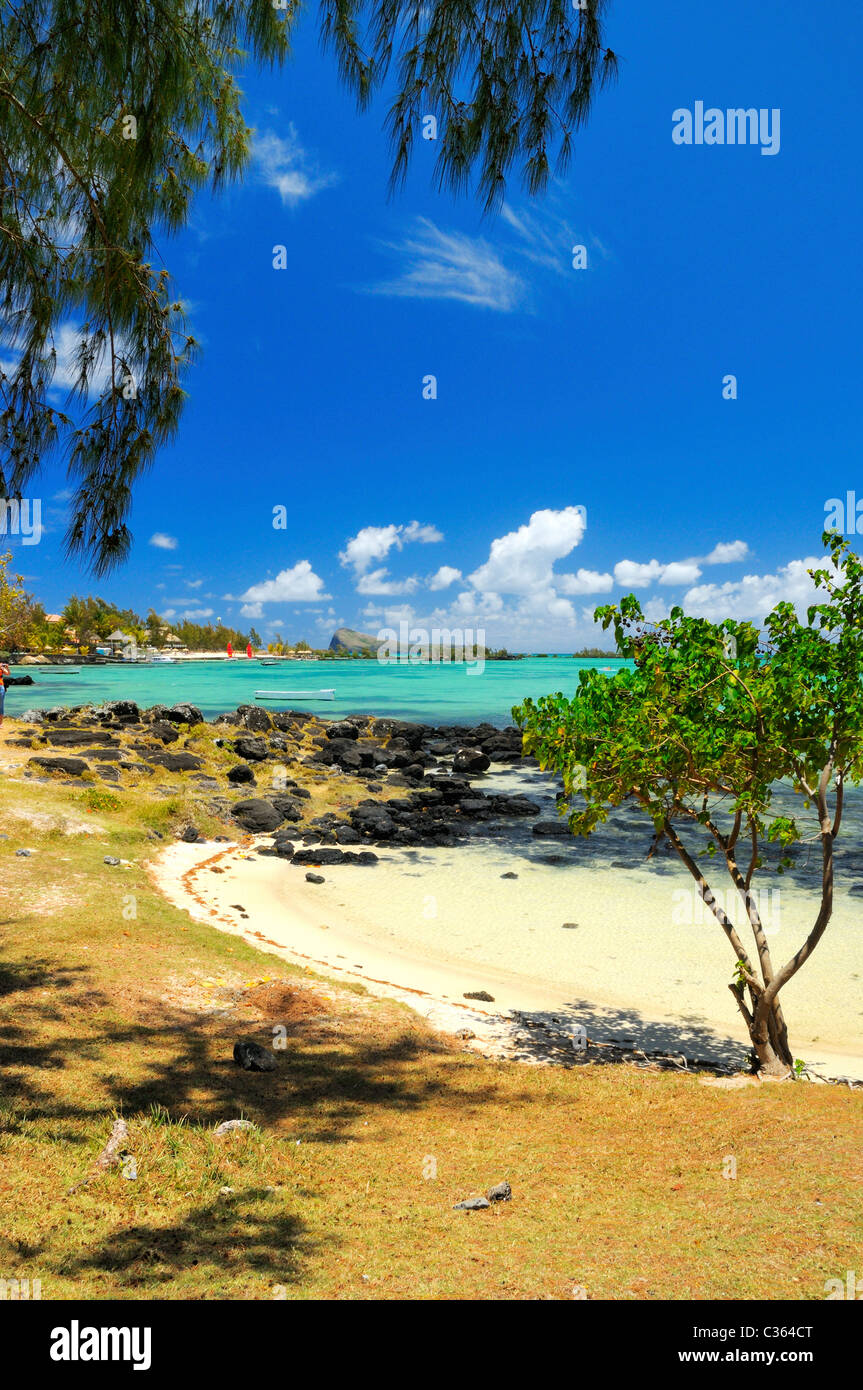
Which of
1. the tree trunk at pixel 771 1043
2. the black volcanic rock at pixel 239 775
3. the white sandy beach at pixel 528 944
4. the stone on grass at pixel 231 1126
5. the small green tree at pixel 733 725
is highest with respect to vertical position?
the small green tree at pixel 733 725

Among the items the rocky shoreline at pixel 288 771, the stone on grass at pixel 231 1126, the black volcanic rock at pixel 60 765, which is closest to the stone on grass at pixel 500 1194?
the stone on grass at pixel 231 1126

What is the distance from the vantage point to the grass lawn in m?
3.91

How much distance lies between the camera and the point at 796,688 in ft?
23.1

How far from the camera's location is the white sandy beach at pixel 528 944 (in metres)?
9.98

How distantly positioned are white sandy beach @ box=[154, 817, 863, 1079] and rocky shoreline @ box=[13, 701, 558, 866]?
8.44ft

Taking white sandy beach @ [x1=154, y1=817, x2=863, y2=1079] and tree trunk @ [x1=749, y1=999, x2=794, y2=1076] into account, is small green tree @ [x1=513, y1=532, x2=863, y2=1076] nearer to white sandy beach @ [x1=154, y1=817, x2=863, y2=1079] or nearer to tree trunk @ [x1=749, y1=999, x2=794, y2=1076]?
tree trunk @ [x1=749, y1=999, x2=794, y2=1076]

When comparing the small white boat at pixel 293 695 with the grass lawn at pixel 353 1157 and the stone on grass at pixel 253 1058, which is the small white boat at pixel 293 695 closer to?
the grass lawn at pixel 353 1157

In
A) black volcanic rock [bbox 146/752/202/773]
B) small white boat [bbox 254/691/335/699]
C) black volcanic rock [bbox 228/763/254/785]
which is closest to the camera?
black volcanic rock [bbox 146/752/202/773]

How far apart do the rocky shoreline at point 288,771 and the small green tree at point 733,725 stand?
11565 millimetres

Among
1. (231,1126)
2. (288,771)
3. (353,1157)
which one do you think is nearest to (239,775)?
(288,771)

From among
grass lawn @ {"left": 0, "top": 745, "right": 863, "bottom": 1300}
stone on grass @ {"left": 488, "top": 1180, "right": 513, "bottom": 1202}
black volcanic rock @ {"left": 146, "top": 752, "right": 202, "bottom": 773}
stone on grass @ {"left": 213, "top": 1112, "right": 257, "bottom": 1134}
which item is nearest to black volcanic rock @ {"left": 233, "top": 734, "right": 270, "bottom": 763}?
black volcanic rock @ {"left": 146, "top": 752, "right": 202, "bottom": 773}
